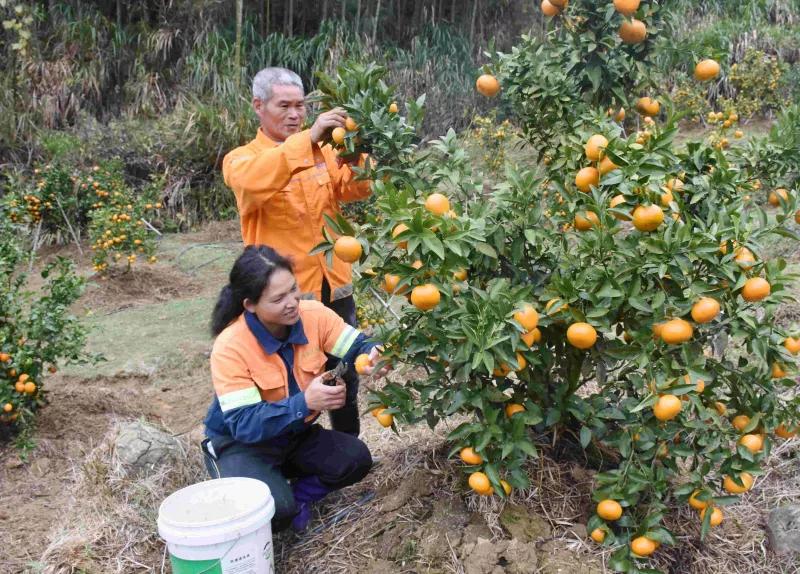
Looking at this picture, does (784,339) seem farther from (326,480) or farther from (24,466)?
(24,466)

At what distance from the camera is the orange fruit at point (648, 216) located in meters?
2.07

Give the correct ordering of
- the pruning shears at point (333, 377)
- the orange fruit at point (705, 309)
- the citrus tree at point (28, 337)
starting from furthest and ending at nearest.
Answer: the citrus tree at point (28, 337), the pruning shears at point (333, 377), the orange fruit at point (705, 309)

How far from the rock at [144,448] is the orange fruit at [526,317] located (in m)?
1.92

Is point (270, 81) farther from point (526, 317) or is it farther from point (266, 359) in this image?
point (526, 317)

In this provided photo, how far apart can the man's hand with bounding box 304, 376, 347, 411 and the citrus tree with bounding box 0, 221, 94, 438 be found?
1893 mm

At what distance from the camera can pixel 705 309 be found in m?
2.02

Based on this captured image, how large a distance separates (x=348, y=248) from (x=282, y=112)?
3.67ft

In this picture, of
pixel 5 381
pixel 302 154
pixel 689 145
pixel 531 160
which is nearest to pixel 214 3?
pixel 531 160

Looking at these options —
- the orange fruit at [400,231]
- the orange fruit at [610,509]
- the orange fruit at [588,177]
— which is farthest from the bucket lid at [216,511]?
the orange fruit at [588,177]

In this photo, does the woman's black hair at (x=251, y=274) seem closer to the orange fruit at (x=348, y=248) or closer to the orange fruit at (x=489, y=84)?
the orange fruit at (x=348, y=248)

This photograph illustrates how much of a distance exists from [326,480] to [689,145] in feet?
5.52

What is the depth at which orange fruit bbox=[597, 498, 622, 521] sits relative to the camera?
7.50 ft

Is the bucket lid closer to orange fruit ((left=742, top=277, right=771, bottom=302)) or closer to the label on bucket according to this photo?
the label on bucket

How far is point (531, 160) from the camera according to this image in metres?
8.59
